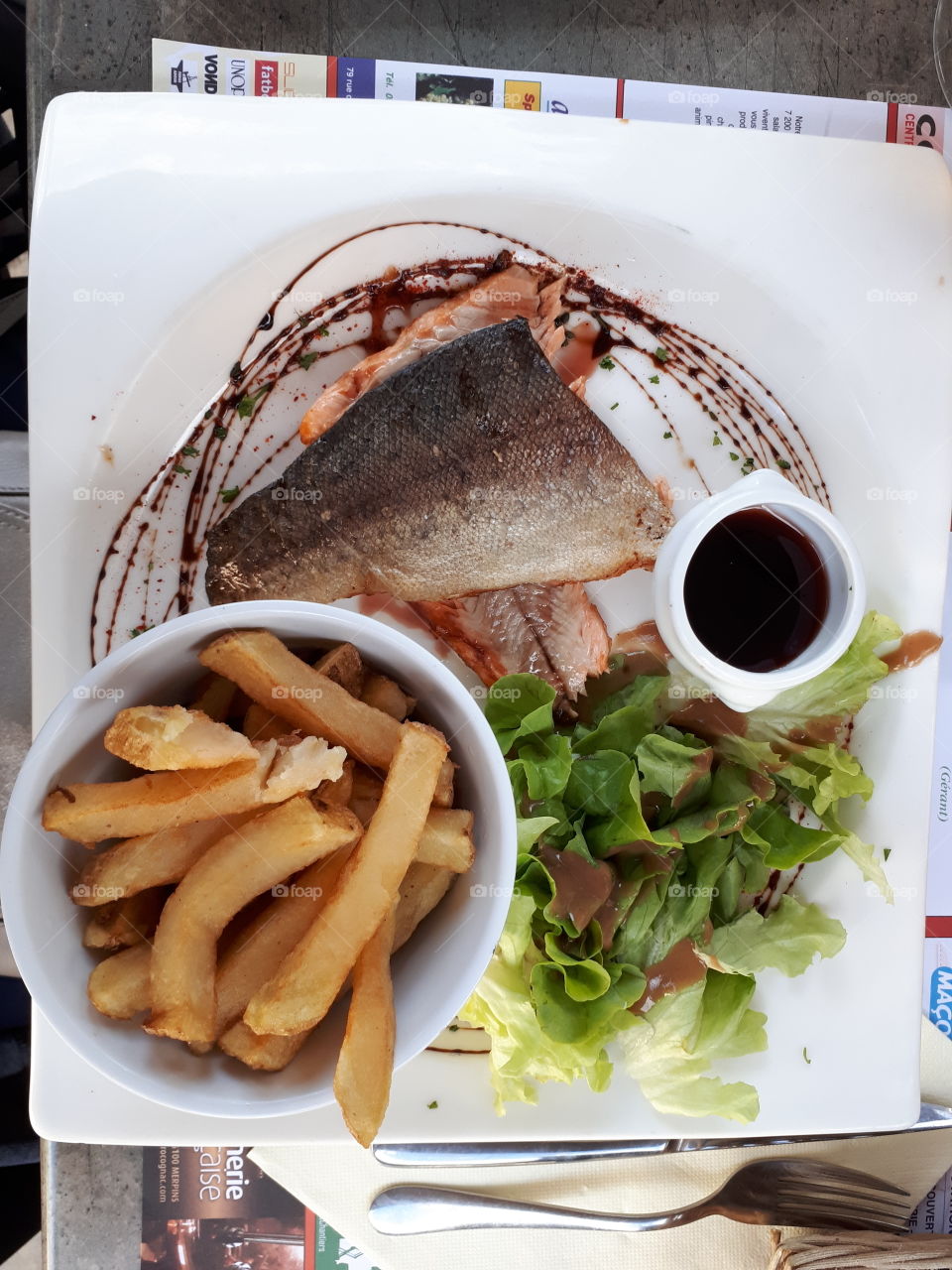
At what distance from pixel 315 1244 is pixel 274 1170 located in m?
0.26

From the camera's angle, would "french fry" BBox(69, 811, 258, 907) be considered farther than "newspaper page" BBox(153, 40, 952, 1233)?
No

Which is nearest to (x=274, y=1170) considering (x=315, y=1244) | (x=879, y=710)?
(x=315, y=1244)

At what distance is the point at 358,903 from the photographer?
112 cm

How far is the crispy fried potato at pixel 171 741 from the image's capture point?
1.10 meters

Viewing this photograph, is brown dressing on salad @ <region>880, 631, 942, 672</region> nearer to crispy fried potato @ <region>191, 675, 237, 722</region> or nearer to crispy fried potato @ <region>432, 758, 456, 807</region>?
crispy fried potato @ <region>432, 758, 456, 807</region>

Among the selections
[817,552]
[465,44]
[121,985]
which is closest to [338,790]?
[121,985]

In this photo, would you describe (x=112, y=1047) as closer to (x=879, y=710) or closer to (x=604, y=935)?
(x=604, y=935)

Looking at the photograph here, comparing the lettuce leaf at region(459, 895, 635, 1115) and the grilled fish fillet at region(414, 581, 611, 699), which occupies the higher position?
the grilled fish fillet at region(414, 581, 611, 699)

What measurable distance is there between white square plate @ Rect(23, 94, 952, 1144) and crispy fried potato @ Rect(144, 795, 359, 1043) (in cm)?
70

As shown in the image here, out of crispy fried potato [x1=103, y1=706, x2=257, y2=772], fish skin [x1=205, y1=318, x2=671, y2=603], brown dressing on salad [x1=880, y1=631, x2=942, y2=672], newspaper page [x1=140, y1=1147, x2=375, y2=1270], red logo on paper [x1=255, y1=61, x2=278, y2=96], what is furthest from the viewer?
newspaper page [x1=140, y1=1147, x2=375, y2=1270]

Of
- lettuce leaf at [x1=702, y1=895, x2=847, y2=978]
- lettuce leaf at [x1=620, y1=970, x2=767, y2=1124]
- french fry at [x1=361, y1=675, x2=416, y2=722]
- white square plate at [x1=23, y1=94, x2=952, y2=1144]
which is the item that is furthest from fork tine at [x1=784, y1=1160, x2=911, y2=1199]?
french fry at [x1=361, y1=675, x2=416, y2=722]

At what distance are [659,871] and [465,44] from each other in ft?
5.93

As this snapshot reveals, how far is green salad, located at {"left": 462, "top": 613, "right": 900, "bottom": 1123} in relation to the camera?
1659mm

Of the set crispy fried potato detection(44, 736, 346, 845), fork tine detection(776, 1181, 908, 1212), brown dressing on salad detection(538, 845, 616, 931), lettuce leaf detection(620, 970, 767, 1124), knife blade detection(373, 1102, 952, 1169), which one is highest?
crispy fried potato detection(44, 736, 346, 845)
